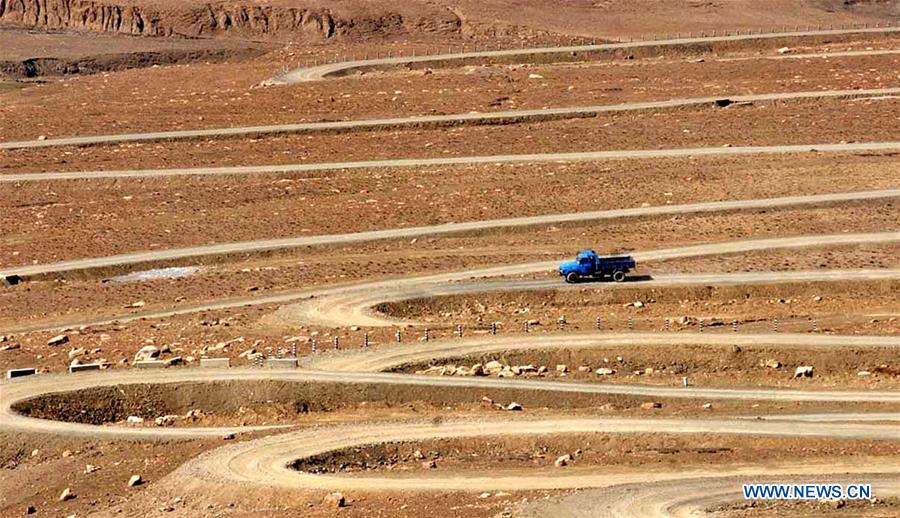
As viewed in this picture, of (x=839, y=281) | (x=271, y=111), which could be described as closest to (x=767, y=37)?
(x=271, y=111)

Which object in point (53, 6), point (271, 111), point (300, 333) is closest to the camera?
point (300, 333)

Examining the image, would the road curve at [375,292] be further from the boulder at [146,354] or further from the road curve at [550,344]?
the boulder at [146,354]

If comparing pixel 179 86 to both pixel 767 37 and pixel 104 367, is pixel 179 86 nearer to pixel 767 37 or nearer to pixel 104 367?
pixel 767 37

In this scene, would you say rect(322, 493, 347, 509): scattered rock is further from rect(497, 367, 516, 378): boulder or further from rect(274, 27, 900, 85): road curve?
rect(274, 27, 900, 85): road curve

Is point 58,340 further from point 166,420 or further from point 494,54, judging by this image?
point 494,54

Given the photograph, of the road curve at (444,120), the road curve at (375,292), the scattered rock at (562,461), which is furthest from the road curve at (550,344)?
the road curve at (444,120)

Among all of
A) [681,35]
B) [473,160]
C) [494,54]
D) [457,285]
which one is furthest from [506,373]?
[681,35]
